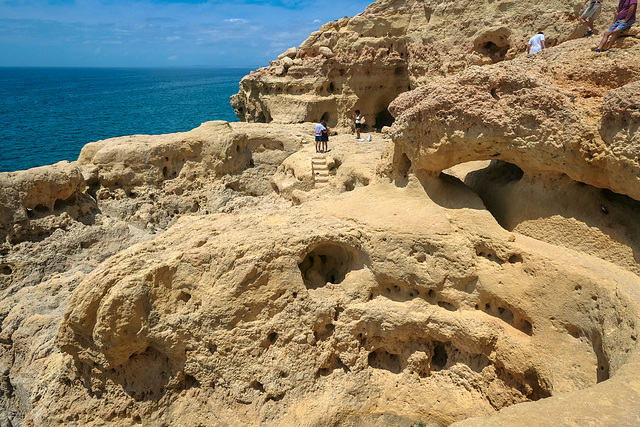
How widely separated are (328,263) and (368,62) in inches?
576

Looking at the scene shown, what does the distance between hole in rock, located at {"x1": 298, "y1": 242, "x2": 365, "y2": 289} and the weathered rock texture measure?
12234 mm

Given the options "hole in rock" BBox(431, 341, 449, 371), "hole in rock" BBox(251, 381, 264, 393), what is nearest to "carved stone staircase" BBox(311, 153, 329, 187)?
"hole in rock" BBox(431, 341, 449, 371)

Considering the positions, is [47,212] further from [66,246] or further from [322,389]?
[322,389]

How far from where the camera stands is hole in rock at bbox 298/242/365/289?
7939 millimetres

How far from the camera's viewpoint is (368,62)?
67.6 ft

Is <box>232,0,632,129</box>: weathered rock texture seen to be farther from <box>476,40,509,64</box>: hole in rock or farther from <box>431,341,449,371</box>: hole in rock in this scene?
<box>431,341,449,371</box>: hole in rock

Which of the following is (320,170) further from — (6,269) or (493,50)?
(493,50)

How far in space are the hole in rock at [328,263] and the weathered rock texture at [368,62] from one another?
12.2 metres

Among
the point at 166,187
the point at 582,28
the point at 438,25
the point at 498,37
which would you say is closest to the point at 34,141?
the point at 166,187

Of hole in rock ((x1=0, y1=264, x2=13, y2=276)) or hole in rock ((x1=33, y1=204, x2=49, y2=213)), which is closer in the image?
hole in rock ((x1=0, y1=264, x2=13, y2=276))

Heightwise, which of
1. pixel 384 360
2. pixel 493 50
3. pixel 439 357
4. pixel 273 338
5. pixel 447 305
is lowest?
pixel 384 360

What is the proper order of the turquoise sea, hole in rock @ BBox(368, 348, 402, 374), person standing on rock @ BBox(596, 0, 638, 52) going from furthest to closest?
the turquoise sea < hole in rock @ BBox(368, 348, 402, 374) < person standing on rock @ BBox(596, 0, 638, 52)

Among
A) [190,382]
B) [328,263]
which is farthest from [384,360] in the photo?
[190,382]

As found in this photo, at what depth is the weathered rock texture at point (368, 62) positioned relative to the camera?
17.9 metres
